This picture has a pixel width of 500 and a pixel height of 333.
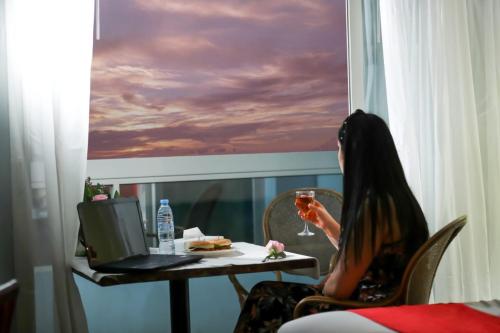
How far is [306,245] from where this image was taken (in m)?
4.00

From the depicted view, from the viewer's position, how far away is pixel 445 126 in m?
4.15

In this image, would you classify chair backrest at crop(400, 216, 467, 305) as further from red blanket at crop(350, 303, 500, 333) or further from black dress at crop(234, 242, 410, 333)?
red blanket at crop(350, 303, 500, 333)

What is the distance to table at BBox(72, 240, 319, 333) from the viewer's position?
9.07 feet

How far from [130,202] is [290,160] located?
1.43 metres

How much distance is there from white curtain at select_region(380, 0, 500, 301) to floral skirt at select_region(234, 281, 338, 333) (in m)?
1.41

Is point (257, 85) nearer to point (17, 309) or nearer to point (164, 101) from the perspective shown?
point (164, 101)

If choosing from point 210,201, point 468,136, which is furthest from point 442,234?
point 210,201

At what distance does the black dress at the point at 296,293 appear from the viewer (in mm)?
2705

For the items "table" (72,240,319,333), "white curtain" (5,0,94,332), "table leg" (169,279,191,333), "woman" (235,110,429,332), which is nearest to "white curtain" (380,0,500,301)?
"table" (72,240,319,333)

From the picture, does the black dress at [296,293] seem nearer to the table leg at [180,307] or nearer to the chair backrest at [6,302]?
the table leg at [180,307]

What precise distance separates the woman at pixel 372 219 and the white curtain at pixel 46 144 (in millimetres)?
1271

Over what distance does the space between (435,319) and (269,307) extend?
108cm

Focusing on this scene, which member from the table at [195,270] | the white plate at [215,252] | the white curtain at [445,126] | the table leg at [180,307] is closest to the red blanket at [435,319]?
the table at [195,270]

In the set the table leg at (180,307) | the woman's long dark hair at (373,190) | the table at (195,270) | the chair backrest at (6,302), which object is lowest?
the table leg at (180,307)
